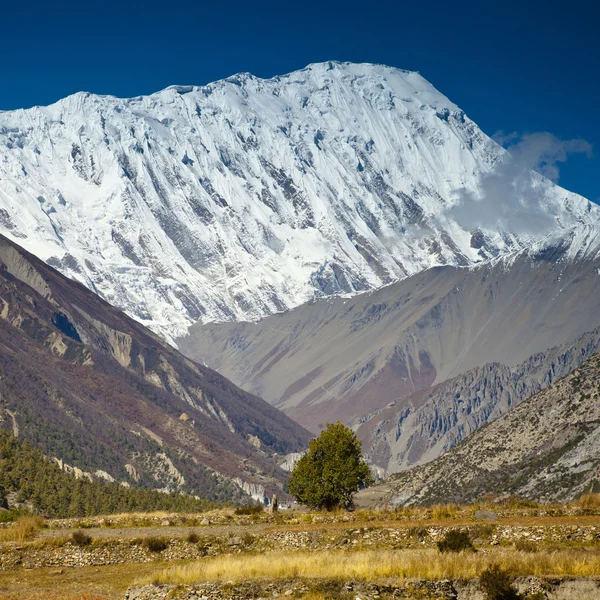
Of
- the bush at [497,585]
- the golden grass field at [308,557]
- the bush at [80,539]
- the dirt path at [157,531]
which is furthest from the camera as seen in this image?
the dirt path at [157,531]

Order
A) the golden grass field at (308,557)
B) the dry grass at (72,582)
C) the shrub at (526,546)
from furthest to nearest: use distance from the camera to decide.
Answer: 1. the shrub at (526,546)
2. the dry grass at (72,582)
3. the golden grass field at (308,557)

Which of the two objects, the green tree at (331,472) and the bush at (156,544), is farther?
the green tree at (331,472)

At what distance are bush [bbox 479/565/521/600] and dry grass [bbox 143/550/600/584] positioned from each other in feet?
2.55

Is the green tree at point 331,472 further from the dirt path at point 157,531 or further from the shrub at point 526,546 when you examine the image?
the shrub at point 526,546

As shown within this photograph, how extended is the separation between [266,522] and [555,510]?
562 inches

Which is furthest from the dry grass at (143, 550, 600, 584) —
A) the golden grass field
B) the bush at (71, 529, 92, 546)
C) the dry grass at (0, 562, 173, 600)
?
the bush at (71, 529, 92, 546)

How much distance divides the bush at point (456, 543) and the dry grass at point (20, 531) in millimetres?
19271

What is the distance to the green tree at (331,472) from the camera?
257ft

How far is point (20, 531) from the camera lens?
1722 inches

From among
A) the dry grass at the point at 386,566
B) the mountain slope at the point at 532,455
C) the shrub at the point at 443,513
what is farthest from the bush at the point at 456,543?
the mountain slope at the point at 532,455

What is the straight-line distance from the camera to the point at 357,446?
82.5 m

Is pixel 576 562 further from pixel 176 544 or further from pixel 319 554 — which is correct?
pixel 176 544

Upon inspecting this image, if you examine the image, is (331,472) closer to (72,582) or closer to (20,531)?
(20,531)

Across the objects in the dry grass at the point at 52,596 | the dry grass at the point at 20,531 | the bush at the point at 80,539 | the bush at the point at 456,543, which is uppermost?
the dry grass at the point at 20,531
